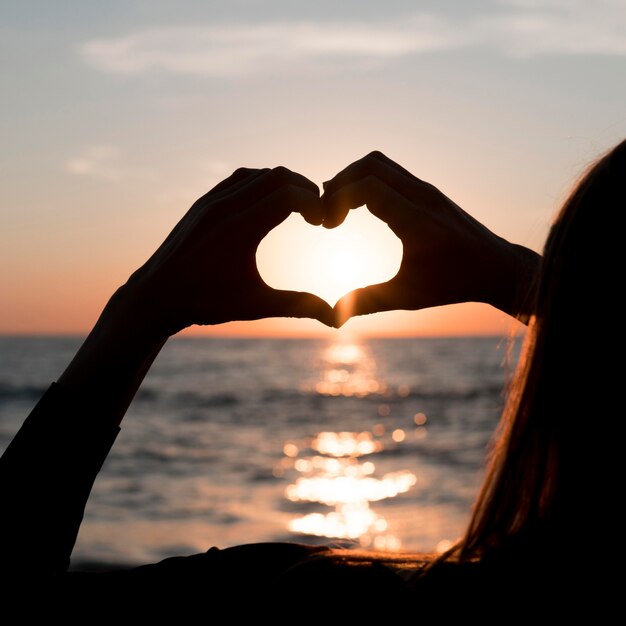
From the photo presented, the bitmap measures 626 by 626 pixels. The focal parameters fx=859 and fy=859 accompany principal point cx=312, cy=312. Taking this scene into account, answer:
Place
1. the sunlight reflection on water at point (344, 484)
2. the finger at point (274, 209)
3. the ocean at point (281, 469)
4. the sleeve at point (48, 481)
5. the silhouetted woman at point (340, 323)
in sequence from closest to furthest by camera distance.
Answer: the silhouetted woman at point (340, 323) < the sleeve at point (48, 481) < the finger at point (274, 209) < the ocean at point (281, 469) < the sunlight reflection on water at point (344, 484)

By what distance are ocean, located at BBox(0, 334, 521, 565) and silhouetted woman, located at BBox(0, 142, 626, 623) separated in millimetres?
203

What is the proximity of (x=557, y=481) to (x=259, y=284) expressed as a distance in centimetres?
68

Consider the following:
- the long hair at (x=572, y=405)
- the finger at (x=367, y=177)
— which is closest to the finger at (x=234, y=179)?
the finger at (x=367, y=177)

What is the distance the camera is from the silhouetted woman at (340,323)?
4.15 feet

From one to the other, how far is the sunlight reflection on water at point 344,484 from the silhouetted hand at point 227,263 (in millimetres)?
9816

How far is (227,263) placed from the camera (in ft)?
5.44

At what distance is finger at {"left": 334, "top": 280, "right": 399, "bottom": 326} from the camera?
5.43 feet

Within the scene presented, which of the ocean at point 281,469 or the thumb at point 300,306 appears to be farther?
the ocean at point 281,469

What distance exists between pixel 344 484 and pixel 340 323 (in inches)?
610

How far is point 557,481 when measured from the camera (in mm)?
1313

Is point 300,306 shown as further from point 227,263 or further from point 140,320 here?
point 140,320

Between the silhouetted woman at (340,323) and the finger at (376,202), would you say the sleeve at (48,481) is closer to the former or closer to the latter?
the silhouetted woman at (340,323)

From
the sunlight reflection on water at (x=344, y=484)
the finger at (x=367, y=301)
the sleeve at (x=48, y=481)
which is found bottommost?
the sleeve at (x=48, y=481)

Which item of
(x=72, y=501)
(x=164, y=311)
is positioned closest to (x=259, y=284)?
(x=164, y=311)
